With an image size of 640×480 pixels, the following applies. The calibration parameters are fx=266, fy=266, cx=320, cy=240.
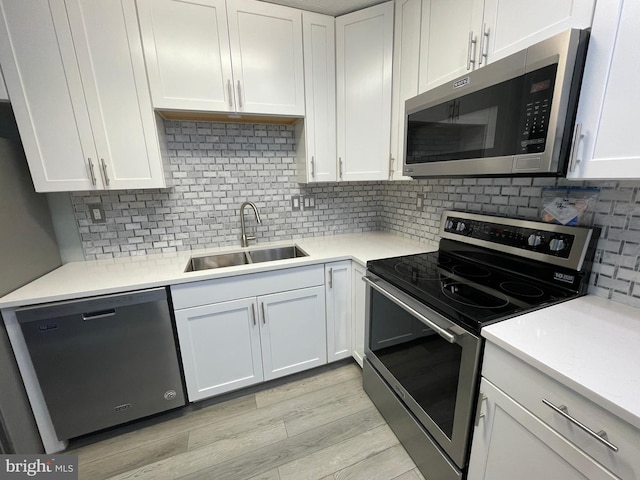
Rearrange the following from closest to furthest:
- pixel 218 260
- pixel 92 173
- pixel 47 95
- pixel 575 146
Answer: pixel 575 146, pixel 47 95, pixel 92 173, pixel 218 260

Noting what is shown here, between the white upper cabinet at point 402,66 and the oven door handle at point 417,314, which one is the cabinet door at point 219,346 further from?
the white upper cabinet at point 402,66

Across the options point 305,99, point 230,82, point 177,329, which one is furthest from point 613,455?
point 230,82

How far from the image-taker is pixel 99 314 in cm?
136

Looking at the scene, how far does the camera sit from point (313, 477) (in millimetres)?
1315

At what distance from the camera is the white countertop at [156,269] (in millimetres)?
1325

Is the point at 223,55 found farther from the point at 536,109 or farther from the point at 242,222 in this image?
the point at 536,109

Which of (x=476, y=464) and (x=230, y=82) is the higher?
(x=230, y=82)

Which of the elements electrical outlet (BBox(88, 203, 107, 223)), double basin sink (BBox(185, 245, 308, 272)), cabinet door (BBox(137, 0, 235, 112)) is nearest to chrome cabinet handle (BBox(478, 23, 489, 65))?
cabinet door (BBox(137, 0, 235, 112))

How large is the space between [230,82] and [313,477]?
221 cm

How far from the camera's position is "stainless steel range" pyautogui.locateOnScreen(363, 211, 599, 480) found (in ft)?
3.26

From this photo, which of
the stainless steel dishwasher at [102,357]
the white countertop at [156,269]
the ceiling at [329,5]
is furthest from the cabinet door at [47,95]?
the ceiling at [329,5]

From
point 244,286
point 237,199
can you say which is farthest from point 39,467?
point 237,199

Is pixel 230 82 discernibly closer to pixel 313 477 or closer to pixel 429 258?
pixel 429 258

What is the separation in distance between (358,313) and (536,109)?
144 centimetres
